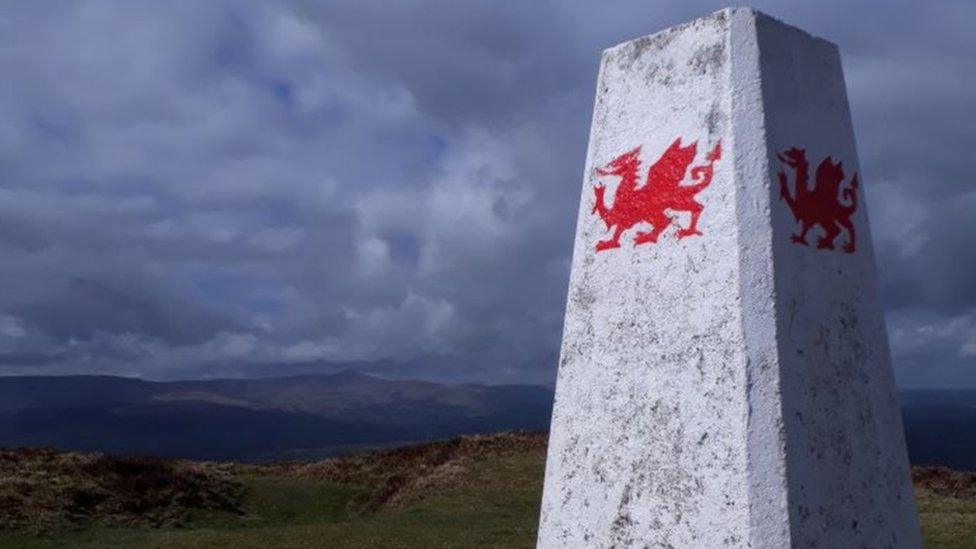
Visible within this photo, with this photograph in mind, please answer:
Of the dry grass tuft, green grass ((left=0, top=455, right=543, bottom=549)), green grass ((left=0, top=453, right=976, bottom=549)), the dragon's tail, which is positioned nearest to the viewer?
the dragon's tail

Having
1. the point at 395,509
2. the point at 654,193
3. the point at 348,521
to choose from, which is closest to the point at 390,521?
the point at 348,521

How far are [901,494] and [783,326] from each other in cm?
189

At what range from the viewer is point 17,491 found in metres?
28.5

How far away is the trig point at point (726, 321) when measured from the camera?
6355 mm

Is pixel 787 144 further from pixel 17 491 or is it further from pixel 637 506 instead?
pixel 17 491

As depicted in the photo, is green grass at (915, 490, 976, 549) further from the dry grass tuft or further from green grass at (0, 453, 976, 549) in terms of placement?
the dry grass tuft

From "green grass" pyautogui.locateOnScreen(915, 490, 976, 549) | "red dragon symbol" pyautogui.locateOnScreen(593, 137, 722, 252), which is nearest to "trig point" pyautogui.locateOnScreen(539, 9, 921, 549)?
"red dragon symbol" pyautogui.locateOnScreen(593, 137, 722, 252)

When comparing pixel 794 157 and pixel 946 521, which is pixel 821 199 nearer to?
pixel 794 157

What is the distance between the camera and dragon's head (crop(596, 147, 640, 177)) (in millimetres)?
7469

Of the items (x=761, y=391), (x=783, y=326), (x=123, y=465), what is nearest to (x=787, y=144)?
(x=783, y=326)

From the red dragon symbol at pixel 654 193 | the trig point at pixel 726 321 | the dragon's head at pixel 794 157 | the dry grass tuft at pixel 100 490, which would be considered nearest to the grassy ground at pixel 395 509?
the dry grass tuft at pixel 100 490

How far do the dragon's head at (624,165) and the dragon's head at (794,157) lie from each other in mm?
1113

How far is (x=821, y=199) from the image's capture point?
23.3 feet

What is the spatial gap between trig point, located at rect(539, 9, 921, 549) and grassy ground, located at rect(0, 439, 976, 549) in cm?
1557
